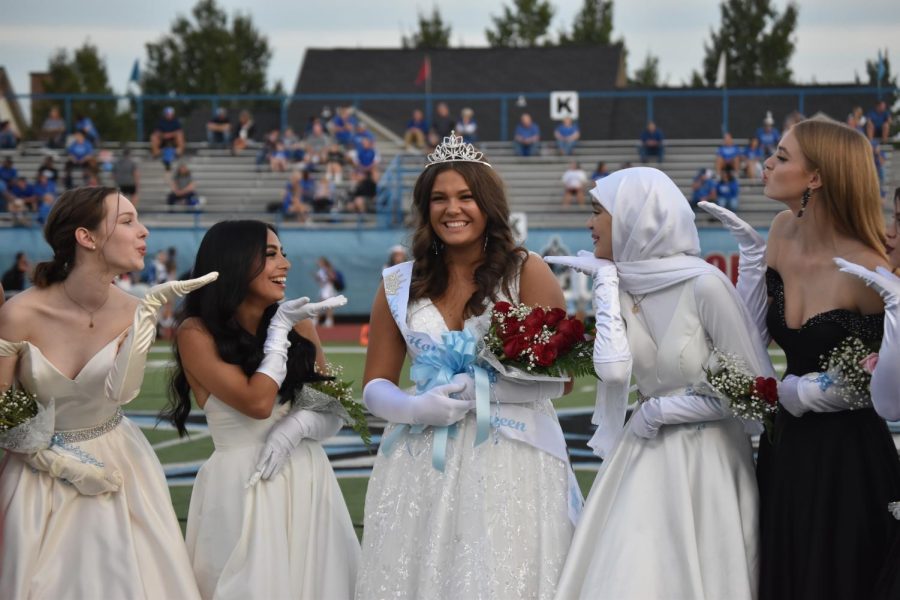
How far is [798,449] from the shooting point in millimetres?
4652

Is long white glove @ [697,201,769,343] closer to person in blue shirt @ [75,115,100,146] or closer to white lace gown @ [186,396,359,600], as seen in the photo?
white lace gown @ [186,396,359,600]

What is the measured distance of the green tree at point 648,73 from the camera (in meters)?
55.6

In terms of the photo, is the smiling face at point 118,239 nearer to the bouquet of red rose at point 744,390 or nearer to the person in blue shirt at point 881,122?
the bouquet of red rose at point 744,390

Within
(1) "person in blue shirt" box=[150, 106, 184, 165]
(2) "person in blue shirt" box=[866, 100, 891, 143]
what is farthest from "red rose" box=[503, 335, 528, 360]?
(1) "person in blue shirt" box=[150, 106, 184, 165]

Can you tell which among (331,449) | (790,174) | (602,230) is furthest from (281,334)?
(331,449)

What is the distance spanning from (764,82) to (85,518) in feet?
152

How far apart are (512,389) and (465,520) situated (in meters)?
0.51

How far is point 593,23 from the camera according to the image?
5594 cm

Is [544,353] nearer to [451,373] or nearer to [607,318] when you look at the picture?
[607,318]

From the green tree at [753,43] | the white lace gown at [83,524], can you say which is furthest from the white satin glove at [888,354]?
the green tree at [753,43]

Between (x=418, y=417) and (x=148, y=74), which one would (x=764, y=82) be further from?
(x=418, y=417)

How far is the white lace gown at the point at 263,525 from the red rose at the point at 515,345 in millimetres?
1160

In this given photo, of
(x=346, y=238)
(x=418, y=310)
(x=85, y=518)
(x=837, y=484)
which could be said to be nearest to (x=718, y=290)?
(x=837, y=484)

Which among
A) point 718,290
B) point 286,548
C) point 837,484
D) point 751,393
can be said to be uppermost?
point 718,290
